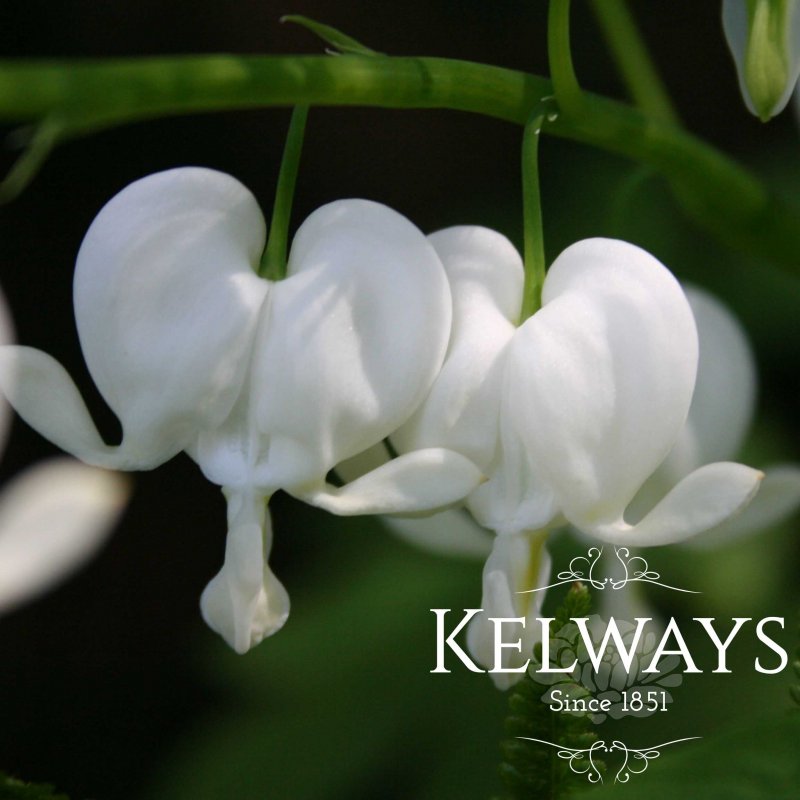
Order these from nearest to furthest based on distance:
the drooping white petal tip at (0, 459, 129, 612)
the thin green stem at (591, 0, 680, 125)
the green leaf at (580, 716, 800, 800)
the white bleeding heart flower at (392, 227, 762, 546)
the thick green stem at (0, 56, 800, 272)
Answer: the thick green stem at (0, 56, 800, 272), the green leaf at (580, 716, 800, 800), the white bleeding heart flower at (392, 227, 762, 546), the drooping white petal tip at (0, 459, 129, 612), the thin green stem at (591, 0, 680, 125)

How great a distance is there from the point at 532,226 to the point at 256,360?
192mm

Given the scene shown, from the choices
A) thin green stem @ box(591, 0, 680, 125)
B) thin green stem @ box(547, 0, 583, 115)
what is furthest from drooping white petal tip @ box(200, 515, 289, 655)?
thin green stem @ box(591, 0, 680, 125)

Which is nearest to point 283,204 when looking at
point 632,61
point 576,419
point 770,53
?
point 576,419

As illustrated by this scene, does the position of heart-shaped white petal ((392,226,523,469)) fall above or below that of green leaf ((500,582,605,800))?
above

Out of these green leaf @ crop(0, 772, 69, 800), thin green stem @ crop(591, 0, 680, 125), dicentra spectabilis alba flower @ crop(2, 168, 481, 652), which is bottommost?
green leaf @ crop(0, 772, 69, 800)

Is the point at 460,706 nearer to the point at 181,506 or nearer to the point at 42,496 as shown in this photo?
the point at 42,496

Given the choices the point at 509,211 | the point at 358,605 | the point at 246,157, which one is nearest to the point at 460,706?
the point at 358,605

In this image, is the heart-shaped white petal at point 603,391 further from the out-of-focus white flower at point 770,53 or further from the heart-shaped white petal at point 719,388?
the heart-shaped white petal at point 719,388

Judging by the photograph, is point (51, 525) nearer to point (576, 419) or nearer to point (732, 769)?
point (576, 419)

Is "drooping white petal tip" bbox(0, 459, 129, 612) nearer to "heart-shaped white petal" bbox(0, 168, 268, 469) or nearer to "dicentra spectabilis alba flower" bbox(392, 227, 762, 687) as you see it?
"heart-shaped white petal" bbox(0, 168, 268, 469)

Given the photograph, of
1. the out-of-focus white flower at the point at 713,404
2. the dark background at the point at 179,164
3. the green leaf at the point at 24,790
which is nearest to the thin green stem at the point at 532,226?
the out-of-focus white flower at the point at 713,404

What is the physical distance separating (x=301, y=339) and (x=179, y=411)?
85mm

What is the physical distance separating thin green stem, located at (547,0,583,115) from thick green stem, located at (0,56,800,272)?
10 millimetres

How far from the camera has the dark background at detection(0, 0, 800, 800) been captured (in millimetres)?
2348
